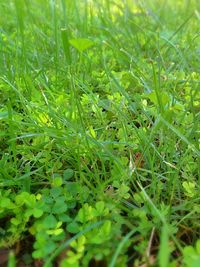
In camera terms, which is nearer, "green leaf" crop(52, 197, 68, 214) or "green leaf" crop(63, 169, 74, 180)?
"green leaf" crop(52, 197, 68, 214)

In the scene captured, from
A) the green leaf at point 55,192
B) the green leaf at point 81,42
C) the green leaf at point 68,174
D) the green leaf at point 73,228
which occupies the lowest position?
the green leaf at point 73,228

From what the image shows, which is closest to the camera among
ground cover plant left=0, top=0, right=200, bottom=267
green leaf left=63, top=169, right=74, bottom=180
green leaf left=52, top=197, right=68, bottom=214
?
ground cover plant left=0, top=0, right=200, bottom=267

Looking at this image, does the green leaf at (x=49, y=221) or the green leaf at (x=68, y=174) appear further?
the green leaf at (x=68, y=174)

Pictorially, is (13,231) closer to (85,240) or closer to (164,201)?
(85,240)

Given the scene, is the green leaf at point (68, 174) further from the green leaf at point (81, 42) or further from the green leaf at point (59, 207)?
the green leaf at point (81, 42)

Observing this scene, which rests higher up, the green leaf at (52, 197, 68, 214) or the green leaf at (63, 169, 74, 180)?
the green leaf at (63, 169, 74, 180)

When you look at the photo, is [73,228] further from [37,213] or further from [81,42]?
[81,42]

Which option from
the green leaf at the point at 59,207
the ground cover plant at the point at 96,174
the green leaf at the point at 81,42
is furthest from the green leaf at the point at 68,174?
the green leaf at the point at 81,42

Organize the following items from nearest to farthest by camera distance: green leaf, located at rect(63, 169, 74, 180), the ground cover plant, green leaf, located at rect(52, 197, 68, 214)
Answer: the ground cover plant → green leaf, located at rect(52, 197, 68, 214) → green leaf, located at rect(63, 169, 74, 180)

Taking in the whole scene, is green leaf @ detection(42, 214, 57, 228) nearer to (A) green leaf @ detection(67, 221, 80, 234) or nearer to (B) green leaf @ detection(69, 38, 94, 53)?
(A) green leaf @ detection(67, 221, 80, 234)

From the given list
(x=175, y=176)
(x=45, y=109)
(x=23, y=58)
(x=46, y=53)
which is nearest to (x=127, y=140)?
(x=175, y=176)

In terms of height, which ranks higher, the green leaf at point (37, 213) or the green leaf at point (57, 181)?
the green leaf at point (57, 181)

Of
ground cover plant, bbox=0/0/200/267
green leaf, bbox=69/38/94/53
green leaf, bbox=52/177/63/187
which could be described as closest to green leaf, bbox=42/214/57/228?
ground cover plant, bbox=0/0/200/267
